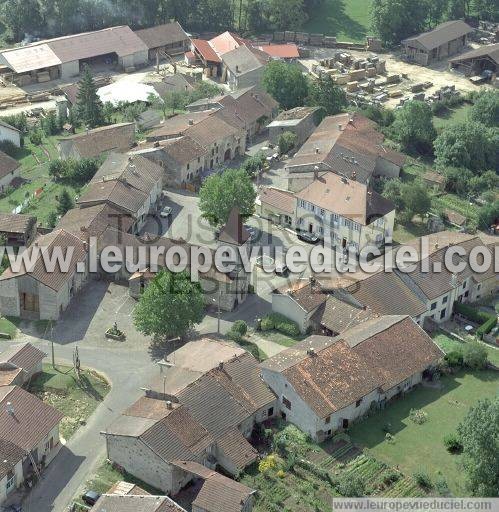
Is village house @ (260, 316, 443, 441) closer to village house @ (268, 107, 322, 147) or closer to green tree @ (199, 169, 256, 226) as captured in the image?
green tree @ (199, 169, 256, 226)

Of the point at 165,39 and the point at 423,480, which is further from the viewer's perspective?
the point at 165,39

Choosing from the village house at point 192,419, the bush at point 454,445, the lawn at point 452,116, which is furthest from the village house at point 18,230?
the lawn at point 452,116

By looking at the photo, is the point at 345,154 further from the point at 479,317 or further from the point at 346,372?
the point at 346,372

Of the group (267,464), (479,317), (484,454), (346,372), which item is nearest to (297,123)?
(479,317)

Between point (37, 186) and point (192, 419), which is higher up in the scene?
point (192, 419)

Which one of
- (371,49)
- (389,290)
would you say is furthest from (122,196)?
(371,49)

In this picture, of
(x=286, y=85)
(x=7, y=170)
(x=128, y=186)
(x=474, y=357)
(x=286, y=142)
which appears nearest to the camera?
(x=474, y=357)

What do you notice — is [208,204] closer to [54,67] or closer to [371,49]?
[54,67]

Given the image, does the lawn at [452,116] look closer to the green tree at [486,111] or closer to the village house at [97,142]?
the green tree at [486,111]
